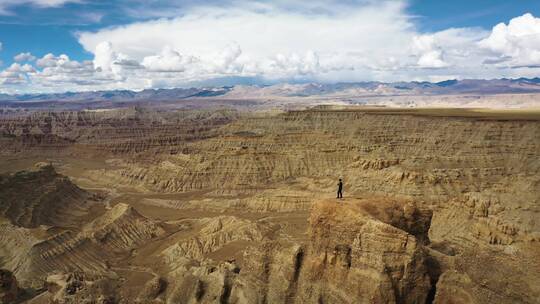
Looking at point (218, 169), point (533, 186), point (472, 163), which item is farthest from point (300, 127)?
point (533, 186)

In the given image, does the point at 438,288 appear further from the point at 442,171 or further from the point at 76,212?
the point at 76,212

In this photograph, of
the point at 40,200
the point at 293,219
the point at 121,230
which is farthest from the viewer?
the point at 40,200

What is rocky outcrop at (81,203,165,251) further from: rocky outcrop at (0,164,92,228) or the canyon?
rocky outcrop at (0,164,92,228)

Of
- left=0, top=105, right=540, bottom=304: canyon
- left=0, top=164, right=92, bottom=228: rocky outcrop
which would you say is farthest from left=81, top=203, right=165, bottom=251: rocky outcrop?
left=0, top=164, right=92, bottom=228: rocky outcrop

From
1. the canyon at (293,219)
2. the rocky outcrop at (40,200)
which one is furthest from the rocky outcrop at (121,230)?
the rocky outcrop at (40,200)

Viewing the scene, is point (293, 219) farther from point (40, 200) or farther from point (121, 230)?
point (40, 200)

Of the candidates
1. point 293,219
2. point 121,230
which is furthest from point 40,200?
point 293,219

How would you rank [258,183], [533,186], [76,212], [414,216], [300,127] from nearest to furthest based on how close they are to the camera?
[414,216] → [533,186] → [76,212] → [258,183] → [300,127]

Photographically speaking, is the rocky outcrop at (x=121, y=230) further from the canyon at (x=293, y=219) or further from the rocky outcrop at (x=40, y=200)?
the rocky outcrop at (x=40, y=200)
